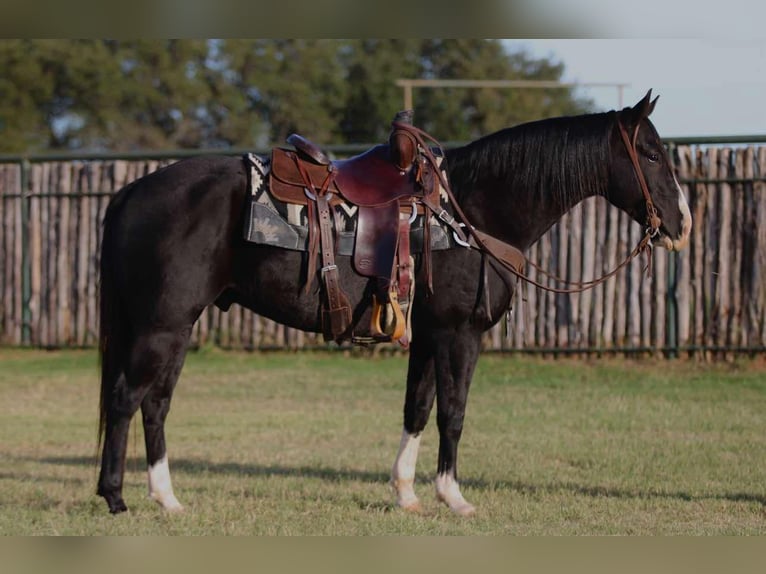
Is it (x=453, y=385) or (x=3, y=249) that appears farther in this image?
(x=3, y=249)

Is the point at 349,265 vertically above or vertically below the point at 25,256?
above

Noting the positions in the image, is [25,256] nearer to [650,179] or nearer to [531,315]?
[531,315]

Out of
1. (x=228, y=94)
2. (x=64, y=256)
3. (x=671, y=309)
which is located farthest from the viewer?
(x=228, y=94)

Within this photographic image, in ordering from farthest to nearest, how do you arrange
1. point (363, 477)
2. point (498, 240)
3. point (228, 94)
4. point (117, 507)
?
1. point (228, 94)
2. point (363, 477)
3. point (498, 240)
4. point (117, 507)

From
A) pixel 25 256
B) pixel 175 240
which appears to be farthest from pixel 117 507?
pixel 25 256

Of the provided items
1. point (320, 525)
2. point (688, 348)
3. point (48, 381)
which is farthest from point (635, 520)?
point (48, 381)

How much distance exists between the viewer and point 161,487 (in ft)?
19.1

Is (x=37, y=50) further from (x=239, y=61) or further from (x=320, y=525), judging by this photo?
(x=320, y=525)

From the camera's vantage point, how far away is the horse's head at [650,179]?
585 centimetres

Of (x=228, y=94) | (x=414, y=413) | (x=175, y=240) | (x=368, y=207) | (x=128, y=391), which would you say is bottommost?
(x=414, y=413)

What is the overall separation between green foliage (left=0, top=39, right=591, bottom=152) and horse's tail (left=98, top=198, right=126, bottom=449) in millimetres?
22197

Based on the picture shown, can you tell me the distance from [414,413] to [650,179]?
1992 mm

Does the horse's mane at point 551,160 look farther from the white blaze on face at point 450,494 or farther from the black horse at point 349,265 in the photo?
the white blaze on face at point 450,494

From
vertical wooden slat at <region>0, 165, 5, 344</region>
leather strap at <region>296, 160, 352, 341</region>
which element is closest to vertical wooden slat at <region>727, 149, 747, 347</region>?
leather strap at <region>296, 160, 352, 341</region>
